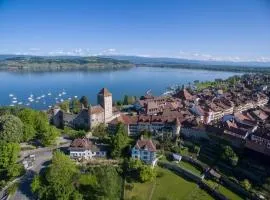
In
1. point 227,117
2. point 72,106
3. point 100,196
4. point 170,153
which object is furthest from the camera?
point 72,106

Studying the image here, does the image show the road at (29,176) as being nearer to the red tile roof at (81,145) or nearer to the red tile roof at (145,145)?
the red tile roof at (81,145)

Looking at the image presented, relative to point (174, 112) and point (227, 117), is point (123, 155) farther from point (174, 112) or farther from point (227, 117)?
point (227, 117)

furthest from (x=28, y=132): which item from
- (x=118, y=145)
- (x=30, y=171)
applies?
(x=118, y=145)

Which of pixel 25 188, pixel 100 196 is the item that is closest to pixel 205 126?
pixel 100 196

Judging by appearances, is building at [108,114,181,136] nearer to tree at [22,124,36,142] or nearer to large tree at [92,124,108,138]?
large tree at [92,124,108,138]

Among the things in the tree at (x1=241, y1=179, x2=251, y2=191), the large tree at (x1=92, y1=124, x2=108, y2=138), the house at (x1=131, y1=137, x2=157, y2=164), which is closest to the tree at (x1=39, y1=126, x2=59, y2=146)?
the large tree at (x1=92, y1=124, x2=108, y2=138)
